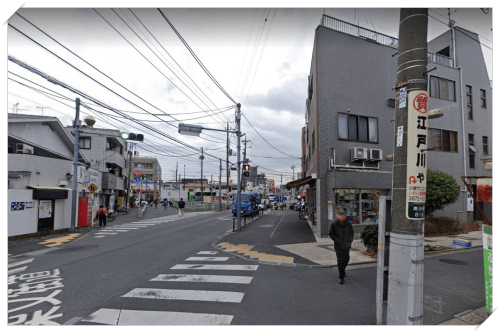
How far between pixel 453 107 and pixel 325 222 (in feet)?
37.6

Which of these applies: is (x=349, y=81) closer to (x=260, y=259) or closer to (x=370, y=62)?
(x=370, y=62)

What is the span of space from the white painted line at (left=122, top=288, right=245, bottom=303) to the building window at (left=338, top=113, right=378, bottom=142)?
10.7m

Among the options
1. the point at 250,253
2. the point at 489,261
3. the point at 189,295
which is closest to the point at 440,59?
the point at 489,261

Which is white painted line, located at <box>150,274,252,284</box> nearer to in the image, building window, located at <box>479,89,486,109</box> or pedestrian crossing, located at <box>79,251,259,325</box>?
pedestrian crossing, located at <box>79,251,259,325</box>

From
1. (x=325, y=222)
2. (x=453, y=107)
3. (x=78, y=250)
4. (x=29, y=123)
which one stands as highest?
(x=453, y=107)

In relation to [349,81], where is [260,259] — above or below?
below

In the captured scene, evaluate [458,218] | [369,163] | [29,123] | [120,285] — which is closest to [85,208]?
[29,123]

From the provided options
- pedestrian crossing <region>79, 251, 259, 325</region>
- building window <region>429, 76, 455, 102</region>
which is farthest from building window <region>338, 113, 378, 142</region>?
pedestrian crossing <region>79, 251, 259, 325</region>

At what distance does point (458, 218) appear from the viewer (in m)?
16.2

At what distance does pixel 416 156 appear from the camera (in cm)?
387

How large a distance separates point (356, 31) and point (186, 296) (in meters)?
15.7

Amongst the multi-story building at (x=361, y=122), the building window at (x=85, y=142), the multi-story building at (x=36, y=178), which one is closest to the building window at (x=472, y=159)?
the multi-story building at (x=361, y=122)

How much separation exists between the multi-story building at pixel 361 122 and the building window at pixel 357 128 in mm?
15

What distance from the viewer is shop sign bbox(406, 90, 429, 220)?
12.5ft
